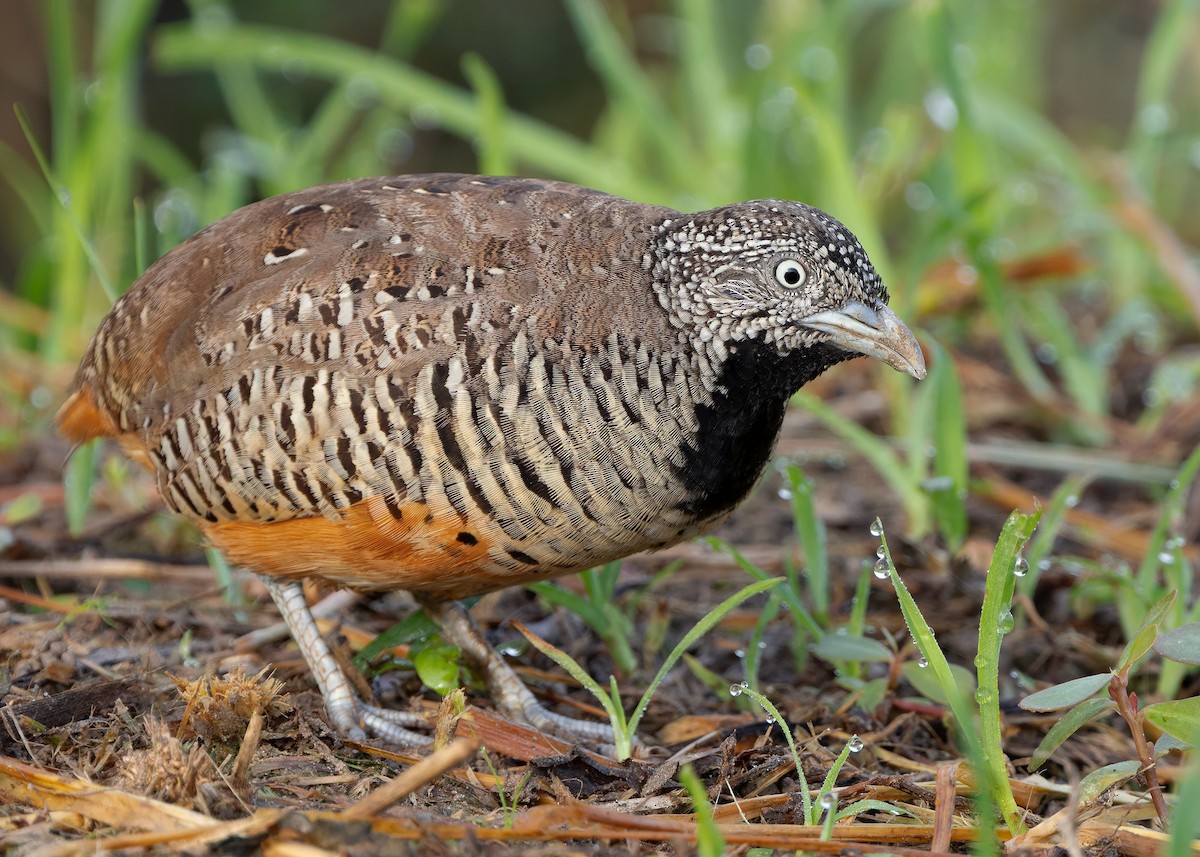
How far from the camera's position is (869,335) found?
3398 mm

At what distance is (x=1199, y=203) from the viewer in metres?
9.87

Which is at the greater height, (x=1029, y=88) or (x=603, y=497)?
(x=1029, y=88)

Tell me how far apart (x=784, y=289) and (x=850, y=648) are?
1001mm

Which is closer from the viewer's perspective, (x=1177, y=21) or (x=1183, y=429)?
(x=1183, y=429)

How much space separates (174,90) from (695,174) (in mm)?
6380

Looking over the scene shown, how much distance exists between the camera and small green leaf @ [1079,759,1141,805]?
9.77 feet

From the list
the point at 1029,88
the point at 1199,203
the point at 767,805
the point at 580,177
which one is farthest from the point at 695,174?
the point at 1199,203

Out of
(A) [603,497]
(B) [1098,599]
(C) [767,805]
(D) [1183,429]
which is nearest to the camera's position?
(C) [767,805]

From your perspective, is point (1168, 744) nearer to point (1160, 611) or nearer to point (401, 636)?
point (1160, 611)

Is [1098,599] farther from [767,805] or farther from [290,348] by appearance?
[290,348]

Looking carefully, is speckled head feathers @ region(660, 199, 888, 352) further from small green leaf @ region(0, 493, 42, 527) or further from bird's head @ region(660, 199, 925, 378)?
small green leaf @ region(0, 493, 42, 527)

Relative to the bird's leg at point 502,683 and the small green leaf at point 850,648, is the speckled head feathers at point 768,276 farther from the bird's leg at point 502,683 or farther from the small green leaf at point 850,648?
the bird's leg at point 502,683

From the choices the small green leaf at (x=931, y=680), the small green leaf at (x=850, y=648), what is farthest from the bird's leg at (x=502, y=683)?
the small green leaf at (x=931, y=680)

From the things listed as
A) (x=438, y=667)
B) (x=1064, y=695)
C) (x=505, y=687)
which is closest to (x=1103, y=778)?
(x=1064, y=695)
